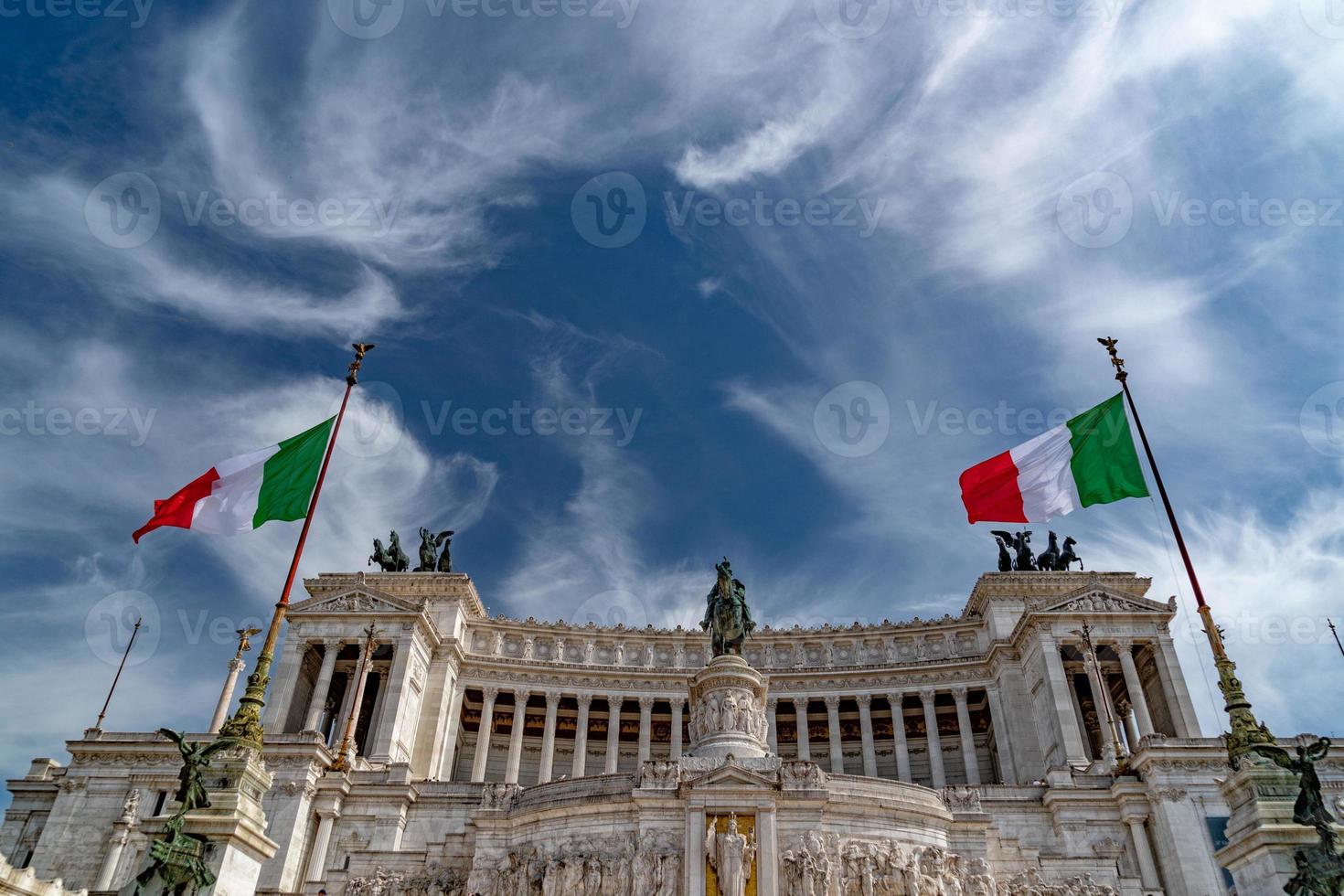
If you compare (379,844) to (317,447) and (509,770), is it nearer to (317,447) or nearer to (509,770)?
(509,770)

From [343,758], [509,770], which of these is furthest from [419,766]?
[343,758]

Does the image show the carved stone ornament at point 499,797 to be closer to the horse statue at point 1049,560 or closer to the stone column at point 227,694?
the stone column at point 227,694

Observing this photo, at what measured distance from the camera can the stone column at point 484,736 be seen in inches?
2554

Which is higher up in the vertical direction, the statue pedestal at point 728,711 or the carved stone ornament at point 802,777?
the statue pedestal at point 728,711

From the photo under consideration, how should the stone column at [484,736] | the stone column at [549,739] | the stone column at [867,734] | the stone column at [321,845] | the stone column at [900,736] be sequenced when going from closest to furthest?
the stone column at [321,845] < the stone column at [484,736] < the stone column at [900,736] < the stone column at [549,739] < the stone column at [867,734]

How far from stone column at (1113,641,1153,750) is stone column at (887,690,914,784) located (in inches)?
590

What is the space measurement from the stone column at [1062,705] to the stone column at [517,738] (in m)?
36.1

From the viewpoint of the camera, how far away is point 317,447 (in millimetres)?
26531

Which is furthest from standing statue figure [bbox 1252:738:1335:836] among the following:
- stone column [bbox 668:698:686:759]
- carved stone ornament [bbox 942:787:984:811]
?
stone column [bbox 668:698:686:759]

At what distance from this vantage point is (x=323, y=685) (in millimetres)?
61938

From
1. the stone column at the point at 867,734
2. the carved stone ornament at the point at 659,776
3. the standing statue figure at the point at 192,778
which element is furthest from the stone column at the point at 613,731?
the standing statue figure at the point at 192,778

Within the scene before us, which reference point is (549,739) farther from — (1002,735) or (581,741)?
(1002,735)

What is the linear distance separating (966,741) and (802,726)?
11.7 m

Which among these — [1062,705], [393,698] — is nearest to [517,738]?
[393,698]
